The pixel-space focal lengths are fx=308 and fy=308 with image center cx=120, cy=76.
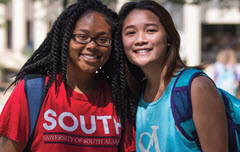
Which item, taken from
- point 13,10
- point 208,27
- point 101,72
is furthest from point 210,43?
point 101,72

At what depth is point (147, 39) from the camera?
2.33 m

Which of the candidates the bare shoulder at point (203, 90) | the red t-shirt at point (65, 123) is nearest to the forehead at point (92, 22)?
the red t-shirt at point (65, 123)

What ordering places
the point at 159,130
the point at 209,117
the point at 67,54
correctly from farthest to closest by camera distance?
the point at 67,54
the point at 159,130
the point at 209,117

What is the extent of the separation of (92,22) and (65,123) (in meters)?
0.79

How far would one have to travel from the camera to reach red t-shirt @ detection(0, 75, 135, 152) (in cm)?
212

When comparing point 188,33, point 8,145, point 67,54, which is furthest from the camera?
point 188,33

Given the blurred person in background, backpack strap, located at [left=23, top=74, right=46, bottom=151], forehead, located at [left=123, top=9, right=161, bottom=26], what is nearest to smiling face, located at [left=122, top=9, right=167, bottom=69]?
forehead, located at [left=123, top=9, right=161, bottom=26]

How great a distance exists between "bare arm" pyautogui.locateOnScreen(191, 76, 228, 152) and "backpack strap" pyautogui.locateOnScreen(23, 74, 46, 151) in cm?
107

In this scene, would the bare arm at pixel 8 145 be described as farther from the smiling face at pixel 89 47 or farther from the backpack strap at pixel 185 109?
the backpack strap at pixel 185 109

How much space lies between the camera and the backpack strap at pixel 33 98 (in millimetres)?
2148

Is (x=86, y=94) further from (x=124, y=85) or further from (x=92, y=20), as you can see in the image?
(x=92, y=20)

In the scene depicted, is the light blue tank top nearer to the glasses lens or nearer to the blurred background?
the glasses lens

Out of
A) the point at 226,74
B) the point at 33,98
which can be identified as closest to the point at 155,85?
the point at 33,98

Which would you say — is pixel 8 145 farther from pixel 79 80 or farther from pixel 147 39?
pixel 147 39
